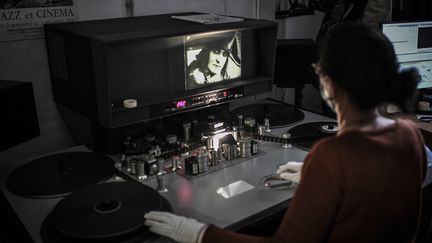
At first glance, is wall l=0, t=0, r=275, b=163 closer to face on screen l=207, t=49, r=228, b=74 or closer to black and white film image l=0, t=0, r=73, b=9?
black and white film image l=0, t=0, r=73, b=9

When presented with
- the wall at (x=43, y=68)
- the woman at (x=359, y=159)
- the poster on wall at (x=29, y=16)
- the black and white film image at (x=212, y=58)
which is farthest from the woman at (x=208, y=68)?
the woman at (x=359, y=159)

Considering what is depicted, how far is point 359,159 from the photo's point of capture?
A: 35.6 inches

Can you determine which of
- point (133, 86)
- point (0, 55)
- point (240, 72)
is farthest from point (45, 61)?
point (240, 72)

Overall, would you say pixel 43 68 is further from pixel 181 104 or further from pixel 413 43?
pixel 413 43

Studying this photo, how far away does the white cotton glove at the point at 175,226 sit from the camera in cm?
107

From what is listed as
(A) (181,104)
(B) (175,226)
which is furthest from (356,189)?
(A) (181,104)

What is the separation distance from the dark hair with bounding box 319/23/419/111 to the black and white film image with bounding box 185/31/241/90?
0.71m

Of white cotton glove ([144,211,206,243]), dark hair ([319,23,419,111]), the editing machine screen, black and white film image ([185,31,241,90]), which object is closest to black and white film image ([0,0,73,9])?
black and white film image ([185,31,241,90])

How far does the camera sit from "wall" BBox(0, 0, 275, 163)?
1.61m

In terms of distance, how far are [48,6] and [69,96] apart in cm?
35

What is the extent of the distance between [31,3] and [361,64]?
1238mm

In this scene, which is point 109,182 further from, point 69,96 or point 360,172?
point 360,172

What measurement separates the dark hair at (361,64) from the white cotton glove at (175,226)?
0.48 metres

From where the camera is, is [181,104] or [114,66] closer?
[114,66]
